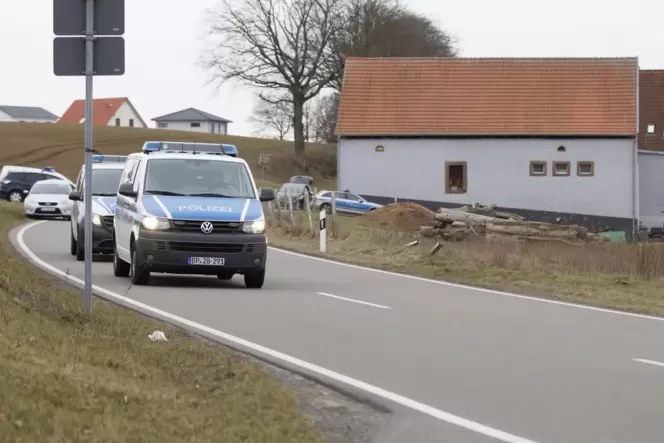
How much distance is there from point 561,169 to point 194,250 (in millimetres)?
40403

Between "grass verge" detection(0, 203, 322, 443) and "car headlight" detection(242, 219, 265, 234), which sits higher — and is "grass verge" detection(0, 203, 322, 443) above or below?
below

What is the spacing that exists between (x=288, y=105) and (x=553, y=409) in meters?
70.2

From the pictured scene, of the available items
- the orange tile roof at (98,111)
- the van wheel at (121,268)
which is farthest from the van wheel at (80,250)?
the orange tile roof at (98,111)

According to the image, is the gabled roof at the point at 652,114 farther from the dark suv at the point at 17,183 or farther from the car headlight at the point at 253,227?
the car headlight at the point at 253,227

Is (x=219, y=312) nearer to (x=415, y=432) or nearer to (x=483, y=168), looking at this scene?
(x=415, y=432)

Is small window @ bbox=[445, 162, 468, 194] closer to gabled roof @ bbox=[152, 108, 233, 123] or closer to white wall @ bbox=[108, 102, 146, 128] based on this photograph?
white wall @ bbox=[108, 102, 146, 128]

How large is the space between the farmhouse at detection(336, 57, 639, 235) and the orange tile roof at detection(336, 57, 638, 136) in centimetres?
5

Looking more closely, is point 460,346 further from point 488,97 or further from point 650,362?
point 488,97

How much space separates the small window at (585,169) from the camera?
52.8 meters

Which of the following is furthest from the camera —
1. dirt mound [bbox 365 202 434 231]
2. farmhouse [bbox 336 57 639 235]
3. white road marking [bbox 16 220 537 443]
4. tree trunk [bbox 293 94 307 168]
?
tree trunk [bbox 293 94 307 168]

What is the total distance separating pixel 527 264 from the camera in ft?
69.8

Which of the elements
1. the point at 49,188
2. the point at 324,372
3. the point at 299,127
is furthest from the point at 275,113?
the point at 324,372

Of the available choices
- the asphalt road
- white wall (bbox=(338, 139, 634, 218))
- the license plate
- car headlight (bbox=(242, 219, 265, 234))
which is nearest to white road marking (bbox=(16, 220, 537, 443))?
the asphalt road

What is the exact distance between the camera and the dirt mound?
37.8m
